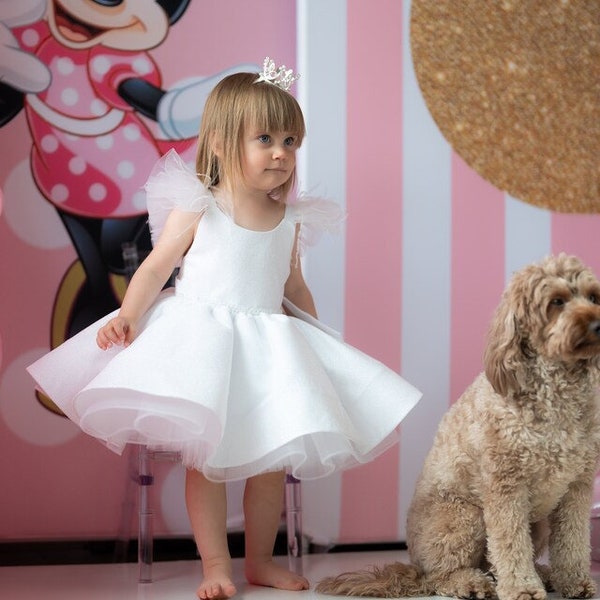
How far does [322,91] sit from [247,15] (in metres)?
0.33

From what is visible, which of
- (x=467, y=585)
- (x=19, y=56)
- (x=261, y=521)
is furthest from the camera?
(x=19, y=56)

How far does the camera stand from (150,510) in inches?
88.4

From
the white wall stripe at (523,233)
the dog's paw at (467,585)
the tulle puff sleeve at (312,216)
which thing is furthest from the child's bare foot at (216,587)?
the white wall stripe at (523,233)

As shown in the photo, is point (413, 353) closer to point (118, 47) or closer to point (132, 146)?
point (132, 146)

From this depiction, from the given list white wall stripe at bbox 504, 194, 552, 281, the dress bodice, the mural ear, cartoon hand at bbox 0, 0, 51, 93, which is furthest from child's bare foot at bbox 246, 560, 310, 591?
the mural ear

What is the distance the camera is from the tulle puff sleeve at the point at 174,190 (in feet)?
6.84

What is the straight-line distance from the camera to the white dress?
182 cm

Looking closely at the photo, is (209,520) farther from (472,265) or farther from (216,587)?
(472,265)

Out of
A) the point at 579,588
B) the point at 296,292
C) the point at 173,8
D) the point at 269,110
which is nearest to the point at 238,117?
the point at 269,110

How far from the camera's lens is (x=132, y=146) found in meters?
2.60

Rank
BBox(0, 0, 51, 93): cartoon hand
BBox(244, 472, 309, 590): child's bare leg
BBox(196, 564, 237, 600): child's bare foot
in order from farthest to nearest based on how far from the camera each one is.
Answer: BBox(0, 0, 51, 93): cartoon hand
BBox(244, 472, 309, 590): child's bare leg
BBox(196, 564, 237, 600): child's bare foot

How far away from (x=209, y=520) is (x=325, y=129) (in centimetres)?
114

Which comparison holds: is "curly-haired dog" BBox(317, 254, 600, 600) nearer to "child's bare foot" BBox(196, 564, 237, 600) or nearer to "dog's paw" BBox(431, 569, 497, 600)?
"dog's paw" BBox(431, 569, 497, 600)

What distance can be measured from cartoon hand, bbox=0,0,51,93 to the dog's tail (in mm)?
1519
